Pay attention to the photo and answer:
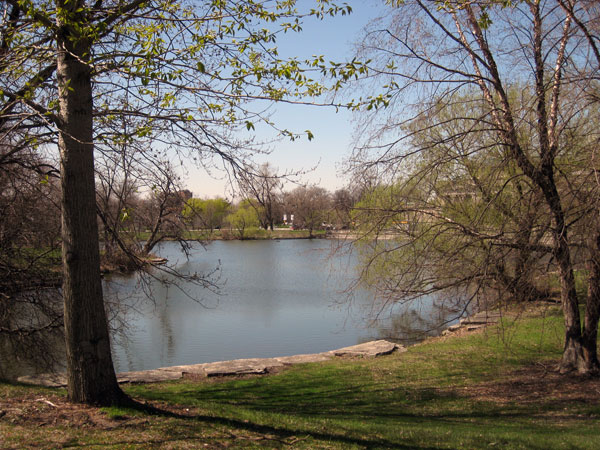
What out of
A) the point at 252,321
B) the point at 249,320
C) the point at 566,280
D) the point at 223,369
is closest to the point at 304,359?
the point at 223,369

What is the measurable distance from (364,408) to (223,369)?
353 cm

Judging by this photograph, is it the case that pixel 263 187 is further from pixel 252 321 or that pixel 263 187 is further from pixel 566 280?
pixel 252 321

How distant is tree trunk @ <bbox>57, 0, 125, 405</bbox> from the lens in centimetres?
558

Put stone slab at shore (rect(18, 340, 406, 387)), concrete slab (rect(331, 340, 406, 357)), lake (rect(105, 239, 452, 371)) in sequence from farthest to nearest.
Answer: lake (rect(105, 239, 452, 371)) → concrete slab (rect(331, 340, 406, 357)) → stone slab at shore (rect(18, 340, 406, 387))

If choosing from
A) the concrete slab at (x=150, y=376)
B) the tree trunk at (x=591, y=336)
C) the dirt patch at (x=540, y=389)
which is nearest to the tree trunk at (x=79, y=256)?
the concrete slab at (x=150, y=376)

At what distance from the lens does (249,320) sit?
695 inches

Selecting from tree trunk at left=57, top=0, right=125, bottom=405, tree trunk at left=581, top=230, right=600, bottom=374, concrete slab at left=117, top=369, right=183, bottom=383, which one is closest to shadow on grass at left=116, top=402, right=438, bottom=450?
tree trunk at left=57, top=0, right=125, bottom=405

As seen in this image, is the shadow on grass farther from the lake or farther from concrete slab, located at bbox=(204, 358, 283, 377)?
concrete slab, located at bbox=(204, 358, 283, 377)

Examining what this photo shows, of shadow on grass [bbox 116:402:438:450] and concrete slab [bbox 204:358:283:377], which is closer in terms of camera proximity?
shadow on grass [bbox 116:402:438:450]

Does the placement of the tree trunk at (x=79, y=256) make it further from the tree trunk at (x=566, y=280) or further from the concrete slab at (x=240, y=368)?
the tree trunk at (x=566, y=280)

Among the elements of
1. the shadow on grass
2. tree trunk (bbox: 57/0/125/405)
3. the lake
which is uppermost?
tree trunk (bbox: 57/0/125/405)

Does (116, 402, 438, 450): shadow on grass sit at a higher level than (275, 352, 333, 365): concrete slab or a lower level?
higher

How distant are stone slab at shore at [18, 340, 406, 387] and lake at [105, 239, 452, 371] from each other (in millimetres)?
709

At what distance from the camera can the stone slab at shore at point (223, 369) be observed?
28.6 feet
